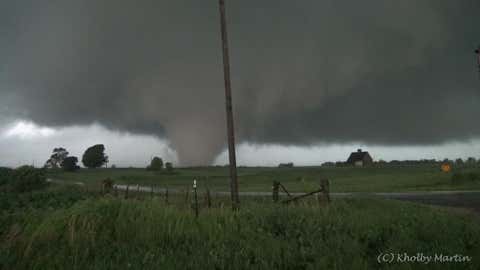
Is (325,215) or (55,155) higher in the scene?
(55,155)

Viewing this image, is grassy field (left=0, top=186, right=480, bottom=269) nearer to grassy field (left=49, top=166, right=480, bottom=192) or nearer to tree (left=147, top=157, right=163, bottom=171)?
grassy field (left=49, top=166, right=480, bottom=192)

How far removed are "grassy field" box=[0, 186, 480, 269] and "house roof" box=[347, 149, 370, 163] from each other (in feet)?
437

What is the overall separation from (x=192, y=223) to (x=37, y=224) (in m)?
3.90

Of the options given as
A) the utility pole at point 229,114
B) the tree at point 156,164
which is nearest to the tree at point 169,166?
the tree at point 156,164

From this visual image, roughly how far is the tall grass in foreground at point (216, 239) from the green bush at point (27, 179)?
3013 inches

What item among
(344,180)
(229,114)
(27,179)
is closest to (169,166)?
(27,179)

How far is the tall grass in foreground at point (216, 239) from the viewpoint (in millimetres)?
5469

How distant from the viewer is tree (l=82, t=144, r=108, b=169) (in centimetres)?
15712

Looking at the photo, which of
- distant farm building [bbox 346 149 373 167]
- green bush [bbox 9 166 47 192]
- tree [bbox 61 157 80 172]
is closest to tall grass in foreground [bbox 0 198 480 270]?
green bush [bbox 9 166 47 192]

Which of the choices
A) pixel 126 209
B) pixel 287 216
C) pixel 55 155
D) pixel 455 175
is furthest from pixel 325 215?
pixel 55 155

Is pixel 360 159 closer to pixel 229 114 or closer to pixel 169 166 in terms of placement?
pixel 169 166

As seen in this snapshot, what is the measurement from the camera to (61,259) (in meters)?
5.70

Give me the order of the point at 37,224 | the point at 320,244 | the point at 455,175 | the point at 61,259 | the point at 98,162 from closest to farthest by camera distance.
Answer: the point at 61,259, the point at 320,244, the point at 37,224, the point at 455,175, the point at 98,162

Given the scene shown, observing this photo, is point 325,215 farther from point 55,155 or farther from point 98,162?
point 55,155
